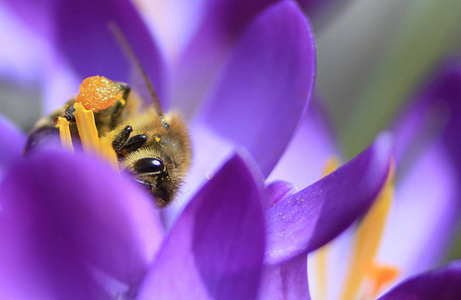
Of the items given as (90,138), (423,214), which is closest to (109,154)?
(90,138)

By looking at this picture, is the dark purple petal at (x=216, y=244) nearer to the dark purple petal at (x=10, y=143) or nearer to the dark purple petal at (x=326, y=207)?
the dark purple petal at (x=326, y=207)

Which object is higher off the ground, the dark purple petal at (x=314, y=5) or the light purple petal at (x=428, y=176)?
the dark purple petal at (x=314, y=5)

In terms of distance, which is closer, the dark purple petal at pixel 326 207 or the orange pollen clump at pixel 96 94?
the dark purple petal at pixel 326 207

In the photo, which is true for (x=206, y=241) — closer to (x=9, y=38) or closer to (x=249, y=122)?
(x=249, y=122)

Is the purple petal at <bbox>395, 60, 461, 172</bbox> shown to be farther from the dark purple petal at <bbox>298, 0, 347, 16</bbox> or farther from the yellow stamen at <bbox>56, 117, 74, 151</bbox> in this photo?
the yellow stamen at <bbox>56, 117, 74, 151</bbox>

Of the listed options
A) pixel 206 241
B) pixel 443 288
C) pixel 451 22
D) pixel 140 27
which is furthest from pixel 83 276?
pixel 451 22

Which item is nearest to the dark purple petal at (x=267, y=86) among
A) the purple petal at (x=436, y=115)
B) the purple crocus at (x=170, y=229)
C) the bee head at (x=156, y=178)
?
the purple crocus at (x=170, y=229)

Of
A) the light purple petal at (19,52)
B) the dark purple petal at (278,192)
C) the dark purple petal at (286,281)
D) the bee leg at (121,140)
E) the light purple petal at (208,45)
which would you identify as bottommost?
the dark purple petal at (286,281)
